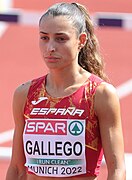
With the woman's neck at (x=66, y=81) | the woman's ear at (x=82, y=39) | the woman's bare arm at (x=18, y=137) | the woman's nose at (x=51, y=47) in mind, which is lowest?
the woman's bare arm at (x=18, y=137)

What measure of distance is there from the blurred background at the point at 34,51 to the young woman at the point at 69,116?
6.81ft

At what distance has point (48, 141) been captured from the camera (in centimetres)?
276

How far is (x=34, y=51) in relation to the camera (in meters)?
6.06

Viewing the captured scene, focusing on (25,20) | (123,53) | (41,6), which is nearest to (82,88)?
(25,20)

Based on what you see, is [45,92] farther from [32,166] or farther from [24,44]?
[24,44]

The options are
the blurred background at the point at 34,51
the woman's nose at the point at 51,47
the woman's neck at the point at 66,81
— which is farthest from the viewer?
the blurred background at the point at 34,51

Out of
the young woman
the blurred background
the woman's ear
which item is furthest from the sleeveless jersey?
the blurred background

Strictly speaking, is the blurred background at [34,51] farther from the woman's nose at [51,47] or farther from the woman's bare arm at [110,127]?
the woman's nose at [51,47]

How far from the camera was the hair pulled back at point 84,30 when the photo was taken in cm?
277

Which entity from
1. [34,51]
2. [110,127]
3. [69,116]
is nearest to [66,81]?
[69,116]

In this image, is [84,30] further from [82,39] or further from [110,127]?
[110,127]

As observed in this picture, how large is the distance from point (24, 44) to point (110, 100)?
3.54 metres

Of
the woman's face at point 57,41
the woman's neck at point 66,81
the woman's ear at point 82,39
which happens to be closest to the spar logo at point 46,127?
the woman's neck at point 66,81

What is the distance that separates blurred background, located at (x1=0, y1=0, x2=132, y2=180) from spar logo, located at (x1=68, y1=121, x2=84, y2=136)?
215cm
